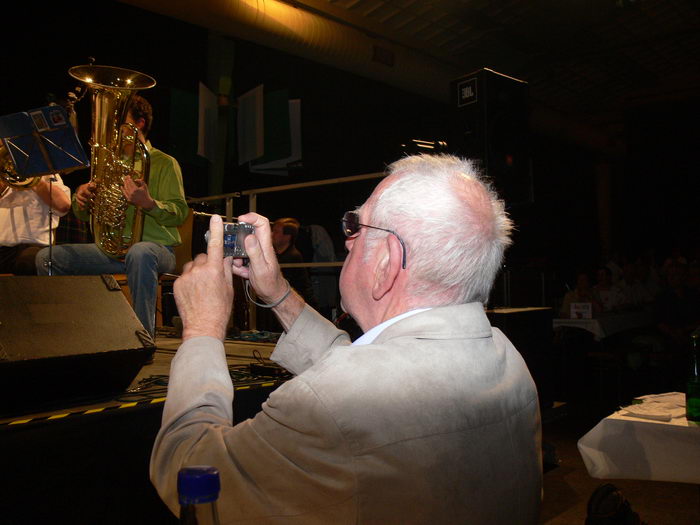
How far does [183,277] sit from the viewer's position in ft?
3.92

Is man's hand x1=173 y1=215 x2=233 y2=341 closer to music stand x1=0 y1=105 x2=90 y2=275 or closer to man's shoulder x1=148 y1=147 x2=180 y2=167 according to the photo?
music stand x1=0 y1=105 x2=90 y2=275

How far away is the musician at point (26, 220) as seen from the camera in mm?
3137

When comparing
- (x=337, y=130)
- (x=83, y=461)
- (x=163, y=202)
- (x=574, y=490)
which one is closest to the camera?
(x=83, y=461)

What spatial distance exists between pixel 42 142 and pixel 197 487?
2.44 metres

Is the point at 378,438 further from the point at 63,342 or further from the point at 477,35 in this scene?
the point at 477,35

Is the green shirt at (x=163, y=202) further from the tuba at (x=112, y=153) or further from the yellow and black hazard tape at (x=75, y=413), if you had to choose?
the yellow and black hazard tape at (x=75, y=413)

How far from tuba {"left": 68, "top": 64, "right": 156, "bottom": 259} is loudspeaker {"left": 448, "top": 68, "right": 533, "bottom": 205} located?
1.95 metres

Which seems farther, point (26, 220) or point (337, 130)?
point (337, 130)

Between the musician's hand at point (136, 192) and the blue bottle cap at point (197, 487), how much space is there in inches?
94.7

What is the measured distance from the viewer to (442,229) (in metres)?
1.07

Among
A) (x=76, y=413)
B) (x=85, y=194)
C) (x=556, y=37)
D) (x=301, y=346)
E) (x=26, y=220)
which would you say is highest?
(x=556, y=37)

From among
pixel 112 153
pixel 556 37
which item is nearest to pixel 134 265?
pixel 112 153

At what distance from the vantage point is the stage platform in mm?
1610

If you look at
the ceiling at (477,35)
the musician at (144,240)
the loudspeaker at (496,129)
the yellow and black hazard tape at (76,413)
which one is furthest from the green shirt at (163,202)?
the ceiling at (477,35)
